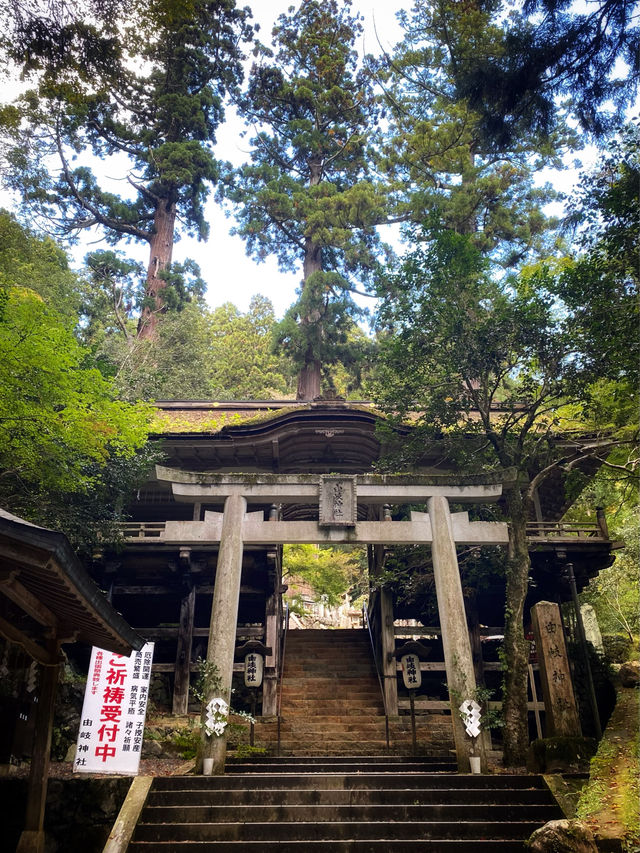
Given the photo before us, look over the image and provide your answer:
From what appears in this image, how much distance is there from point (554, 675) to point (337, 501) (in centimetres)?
404

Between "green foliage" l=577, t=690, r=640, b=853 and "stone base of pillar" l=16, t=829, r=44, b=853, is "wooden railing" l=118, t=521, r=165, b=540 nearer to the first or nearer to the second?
"stone base of pillar" l=16, t=829, r=44, b=853

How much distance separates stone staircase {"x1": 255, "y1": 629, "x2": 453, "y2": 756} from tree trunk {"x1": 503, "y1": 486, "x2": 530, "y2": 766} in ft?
8.10

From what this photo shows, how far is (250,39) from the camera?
24.4 metres

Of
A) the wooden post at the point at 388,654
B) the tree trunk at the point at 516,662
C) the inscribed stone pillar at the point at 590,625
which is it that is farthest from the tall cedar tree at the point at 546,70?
the inscribed stone pillar at the point at 590,625

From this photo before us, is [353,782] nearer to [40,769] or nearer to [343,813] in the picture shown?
[343,813]

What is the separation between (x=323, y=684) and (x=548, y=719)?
6.76 m

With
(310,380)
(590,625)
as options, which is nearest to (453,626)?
(590,625)

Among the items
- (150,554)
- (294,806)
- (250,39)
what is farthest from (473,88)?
(250,39)

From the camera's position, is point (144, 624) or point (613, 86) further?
point (144, 624)

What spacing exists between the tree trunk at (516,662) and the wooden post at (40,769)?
6325mm

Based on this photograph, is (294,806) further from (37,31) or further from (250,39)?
(250,39)

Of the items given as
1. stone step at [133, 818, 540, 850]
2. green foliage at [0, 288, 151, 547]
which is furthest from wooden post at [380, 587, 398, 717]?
stone step at [133, 818, 540, 850]

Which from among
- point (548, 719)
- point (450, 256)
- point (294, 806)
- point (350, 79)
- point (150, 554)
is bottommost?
point (294, 806)

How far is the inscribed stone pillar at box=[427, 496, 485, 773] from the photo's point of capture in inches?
324
